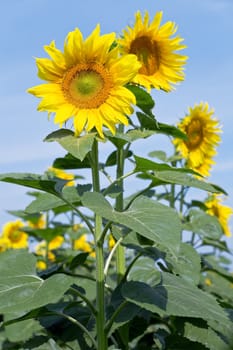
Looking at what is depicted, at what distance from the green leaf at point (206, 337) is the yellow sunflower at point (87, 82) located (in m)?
0.60

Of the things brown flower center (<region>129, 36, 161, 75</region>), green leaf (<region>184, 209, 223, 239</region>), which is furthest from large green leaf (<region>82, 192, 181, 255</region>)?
green leaf (<region>184, 209, 223, 239</region>)

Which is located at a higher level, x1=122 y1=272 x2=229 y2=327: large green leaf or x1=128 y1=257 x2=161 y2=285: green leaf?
x1=128 y1=257 x2=161 y2=285: green leaf

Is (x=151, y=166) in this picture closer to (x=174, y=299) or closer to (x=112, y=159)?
(x=174, y=299)

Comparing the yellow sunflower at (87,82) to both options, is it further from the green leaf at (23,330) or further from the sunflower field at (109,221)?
the green leaf at (23,330)

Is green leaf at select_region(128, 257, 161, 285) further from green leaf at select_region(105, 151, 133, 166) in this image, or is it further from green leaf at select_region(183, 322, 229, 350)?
green leaf at select_region(105, 151, 133, 166)

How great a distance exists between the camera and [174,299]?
1.55 metres

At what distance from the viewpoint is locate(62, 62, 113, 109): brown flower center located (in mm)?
1768

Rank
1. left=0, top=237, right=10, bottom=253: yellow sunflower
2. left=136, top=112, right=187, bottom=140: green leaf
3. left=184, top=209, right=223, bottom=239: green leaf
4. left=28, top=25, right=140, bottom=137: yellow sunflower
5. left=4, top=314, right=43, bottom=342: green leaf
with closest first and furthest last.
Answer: left=28, top=25, right=140, bottom=137: yellow sunflower < left=136, top=112, right=187, bottom=140: green leaf < left=4, top=314, right=43, bottom=342: green leaf < left=184, top=209, right=223, bottom=239: green leaf < left=0, top=237, right=10, bottom=253: yellow sunflower

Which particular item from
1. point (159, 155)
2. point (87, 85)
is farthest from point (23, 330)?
point (159, 155)

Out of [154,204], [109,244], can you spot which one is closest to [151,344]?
[154,204]

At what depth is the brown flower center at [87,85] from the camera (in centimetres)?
177

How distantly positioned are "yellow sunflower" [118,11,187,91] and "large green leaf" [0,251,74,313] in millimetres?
719

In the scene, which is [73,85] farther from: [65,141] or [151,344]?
[151,344]

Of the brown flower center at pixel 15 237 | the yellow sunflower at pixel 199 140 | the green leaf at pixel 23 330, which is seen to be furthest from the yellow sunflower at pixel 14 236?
the green leaf at pixel 23 330
